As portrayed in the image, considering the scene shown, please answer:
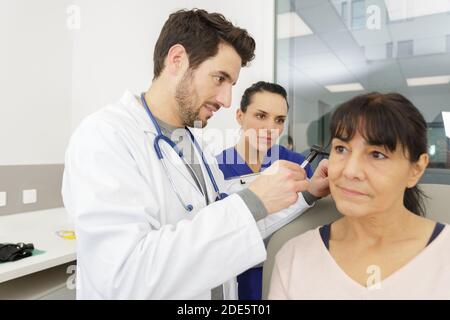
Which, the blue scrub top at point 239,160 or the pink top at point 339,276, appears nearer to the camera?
the pink top at point 339,276

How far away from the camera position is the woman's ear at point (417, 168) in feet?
2.90

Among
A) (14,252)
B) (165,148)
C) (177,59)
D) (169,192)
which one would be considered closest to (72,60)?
(14,252)

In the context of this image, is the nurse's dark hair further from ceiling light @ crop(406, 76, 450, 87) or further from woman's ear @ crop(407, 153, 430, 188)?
ceiling light @ crop(406, 76, 450, 87)

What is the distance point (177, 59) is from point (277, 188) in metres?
0.50

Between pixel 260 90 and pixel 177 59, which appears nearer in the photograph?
pixel 177 59

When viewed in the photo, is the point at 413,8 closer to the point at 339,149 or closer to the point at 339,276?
the point at 339,149

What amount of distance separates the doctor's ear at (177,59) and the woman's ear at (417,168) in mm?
688

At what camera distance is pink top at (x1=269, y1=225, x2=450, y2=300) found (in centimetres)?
82

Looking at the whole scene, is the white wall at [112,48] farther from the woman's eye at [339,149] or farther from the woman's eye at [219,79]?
the woman's eye at [339,149]

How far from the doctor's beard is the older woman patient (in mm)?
404

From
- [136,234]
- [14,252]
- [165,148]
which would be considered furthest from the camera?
[14,252]

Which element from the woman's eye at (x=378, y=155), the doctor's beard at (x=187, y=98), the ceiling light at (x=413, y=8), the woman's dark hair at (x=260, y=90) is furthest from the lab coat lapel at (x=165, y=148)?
the ceiling light at (x=413, y=8)

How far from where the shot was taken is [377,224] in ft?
3.12

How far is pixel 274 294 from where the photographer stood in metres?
0.93
